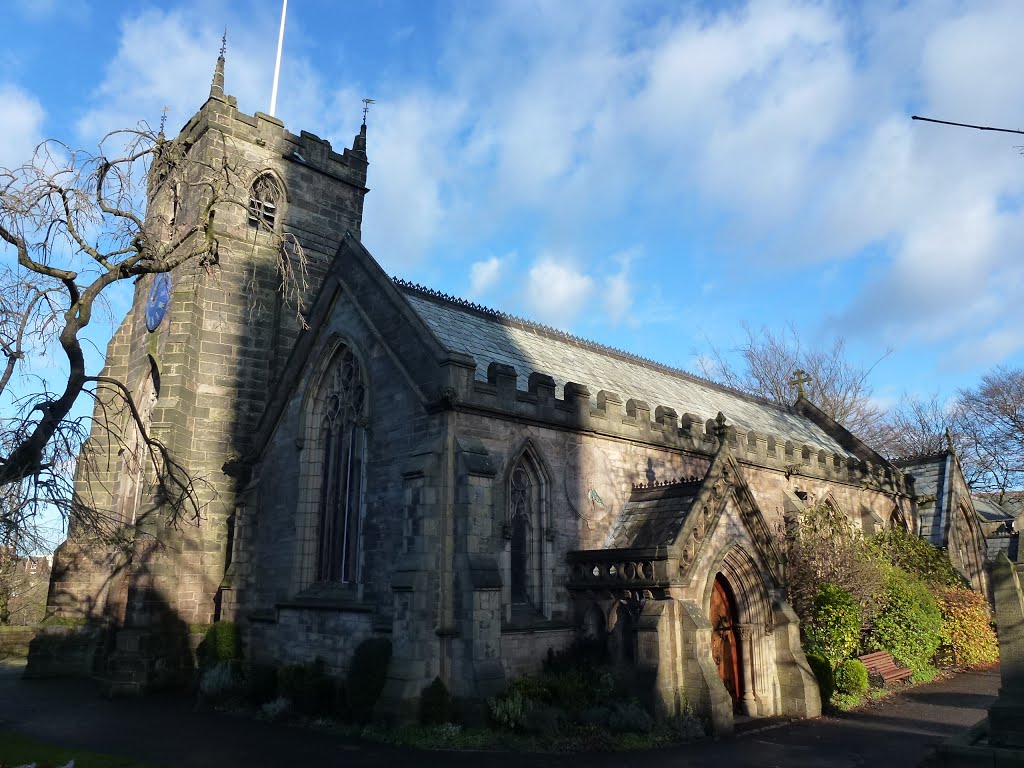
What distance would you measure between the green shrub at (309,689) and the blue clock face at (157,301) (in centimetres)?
1177

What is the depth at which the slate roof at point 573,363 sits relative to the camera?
1842cm

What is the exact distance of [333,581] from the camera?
16219 millimetres

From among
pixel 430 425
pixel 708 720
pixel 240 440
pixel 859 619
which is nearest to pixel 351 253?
pixel 430 425

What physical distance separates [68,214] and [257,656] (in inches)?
459

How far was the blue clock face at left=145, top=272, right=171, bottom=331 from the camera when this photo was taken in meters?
21.5

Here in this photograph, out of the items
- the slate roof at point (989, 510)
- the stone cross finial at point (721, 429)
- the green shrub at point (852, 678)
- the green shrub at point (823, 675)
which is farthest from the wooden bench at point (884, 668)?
the slate roof at point (989, 510)

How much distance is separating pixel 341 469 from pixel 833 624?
12498mm

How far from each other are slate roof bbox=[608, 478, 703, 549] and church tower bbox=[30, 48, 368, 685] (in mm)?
9512

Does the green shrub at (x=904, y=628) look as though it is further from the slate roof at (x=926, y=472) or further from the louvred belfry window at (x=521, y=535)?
the slate roof at (x=926, y=472)

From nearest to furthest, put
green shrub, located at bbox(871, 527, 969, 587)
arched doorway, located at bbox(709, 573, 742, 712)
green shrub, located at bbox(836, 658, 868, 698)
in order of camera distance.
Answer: arched doorway, located at bbox(709, 573, 742, 712), green shrub, located at bbox(836, 658, 868, 698), green shrub, located at bbox(871, 527, 969, 587)

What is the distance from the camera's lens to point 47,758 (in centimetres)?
912

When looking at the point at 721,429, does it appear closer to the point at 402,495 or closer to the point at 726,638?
the point at 726,638

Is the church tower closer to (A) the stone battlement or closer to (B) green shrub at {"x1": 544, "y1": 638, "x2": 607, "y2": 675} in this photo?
(A) the stone battlement

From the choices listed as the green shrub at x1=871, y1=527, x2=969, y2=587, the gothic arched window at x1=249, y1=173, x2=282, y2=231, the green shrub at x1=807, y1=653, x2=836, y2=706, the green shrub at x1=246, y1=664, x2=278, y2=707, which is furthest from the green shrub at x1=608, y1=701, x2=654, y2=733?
the gothic arched window at x1=249, y1=173, x2=282, y2=231
